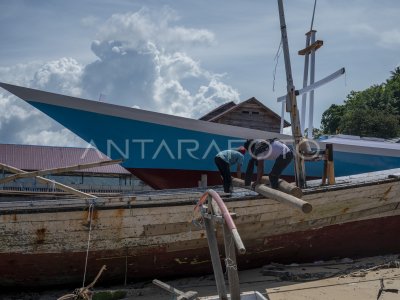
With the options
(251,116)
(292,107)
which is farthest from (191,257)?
(251,116)

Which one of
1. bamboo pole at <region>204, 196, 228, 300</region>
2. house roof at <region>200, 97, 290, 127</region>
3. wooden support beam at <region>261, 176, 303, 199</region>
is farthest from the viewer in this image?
house roof at <region>200, 97, 290, 127</region>

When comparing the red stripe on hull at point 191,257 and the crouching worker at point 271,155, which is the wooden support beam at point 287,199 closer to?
the crouching worker at point 271,155

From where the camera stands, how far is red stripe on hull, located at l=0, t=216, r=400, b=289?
6.80m

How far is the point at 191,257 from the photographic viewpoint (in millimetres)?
7422

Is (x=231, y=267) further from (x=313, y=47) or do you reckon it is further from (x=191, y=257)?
(x=313, y=47)

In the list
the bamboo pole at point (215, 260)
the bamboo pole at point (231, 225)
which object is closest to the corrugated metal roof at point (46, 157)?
the bamboo pole at point (215, 260)

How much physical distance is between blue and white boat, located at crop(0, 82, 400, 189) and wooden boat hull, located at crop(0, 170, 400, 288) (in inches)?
115

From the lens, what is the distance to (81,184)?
64.5 ft

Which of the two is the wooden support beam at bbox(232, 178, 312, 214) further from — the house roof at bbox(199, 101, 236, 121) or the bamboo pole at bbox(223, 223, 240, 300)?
the house roof at bbox(199, 101, 236, 121)

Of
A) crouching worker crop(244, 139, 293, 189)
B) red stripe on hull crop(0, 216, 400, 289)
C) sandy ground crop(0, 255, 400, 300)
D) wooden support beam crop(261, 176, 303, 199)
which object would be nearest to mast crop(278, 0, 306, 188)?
crouching worker crop(244, 139, 293, 189)

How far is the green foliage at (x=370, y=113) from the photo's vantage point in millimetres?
25234

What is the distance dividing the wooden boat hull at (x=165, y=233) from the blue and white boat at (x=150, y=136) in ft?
9.56

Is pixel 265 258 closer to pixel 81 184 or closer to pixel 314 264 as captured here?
pixel 314 264

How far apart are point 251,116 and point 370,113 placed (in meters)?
8.11
